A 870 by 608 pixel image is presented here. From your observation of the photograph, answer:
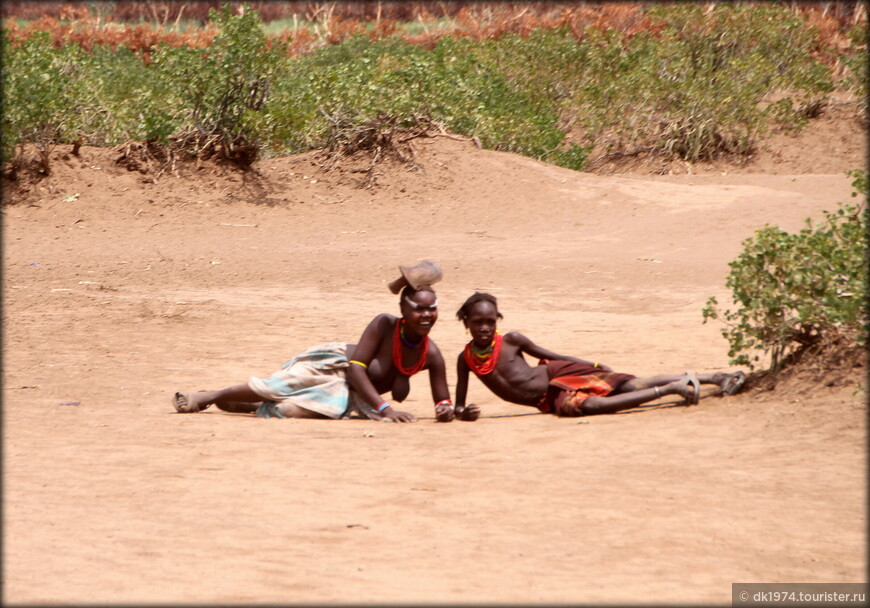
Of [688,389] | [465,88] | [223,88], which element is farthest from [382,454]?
[465,88]

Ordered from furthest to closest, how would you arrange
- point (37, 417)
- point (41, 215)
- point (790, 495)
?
point (41, 215)
point (37, 417)
point (790, 495)

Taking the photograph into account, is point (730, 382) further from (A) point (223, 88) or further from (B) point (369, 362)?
(A) point (223, 88)

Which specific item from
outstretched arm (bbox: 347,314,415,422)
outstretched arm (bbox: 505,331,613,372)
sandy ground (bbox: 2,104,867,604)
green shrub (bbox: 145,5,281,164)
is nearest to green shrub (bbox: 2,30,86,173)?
green shrub (bbox: 145,5,281,164)

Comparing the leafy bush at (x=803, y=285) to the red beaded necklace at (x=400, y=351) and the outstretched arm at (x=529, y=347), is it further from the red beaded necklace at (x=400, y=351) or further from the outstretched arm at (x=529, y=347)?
the red beaded necklace at (x=400, y=351)

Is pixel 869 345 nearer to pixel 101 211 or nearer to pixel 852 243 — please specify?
pixel 852 243

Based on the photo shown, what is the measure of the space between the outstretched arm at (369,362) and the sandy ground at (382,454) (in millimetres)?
154

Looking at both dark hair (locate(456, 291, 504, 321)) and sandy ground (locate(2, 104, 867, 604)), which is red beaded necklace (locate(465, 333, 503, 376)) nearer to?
dark hair (locate(456, 291, 504, 321))

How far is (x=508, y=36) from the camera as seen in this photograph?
2327 cm

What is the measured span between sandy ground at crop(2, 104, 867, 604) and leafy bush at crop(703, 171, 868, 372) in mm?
376

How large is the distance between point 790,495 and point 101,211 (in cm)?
1132

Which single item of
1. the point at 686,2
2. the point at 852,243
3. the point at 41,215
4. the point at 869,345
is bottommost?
the point at 41,215

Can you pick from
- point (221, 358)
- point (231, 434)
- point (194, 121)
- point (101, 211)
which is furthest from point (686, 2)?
point (231, 434)

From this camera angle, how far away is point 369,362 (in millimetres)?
6293

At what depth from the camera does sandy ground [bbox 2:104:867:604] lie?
3828 mm
